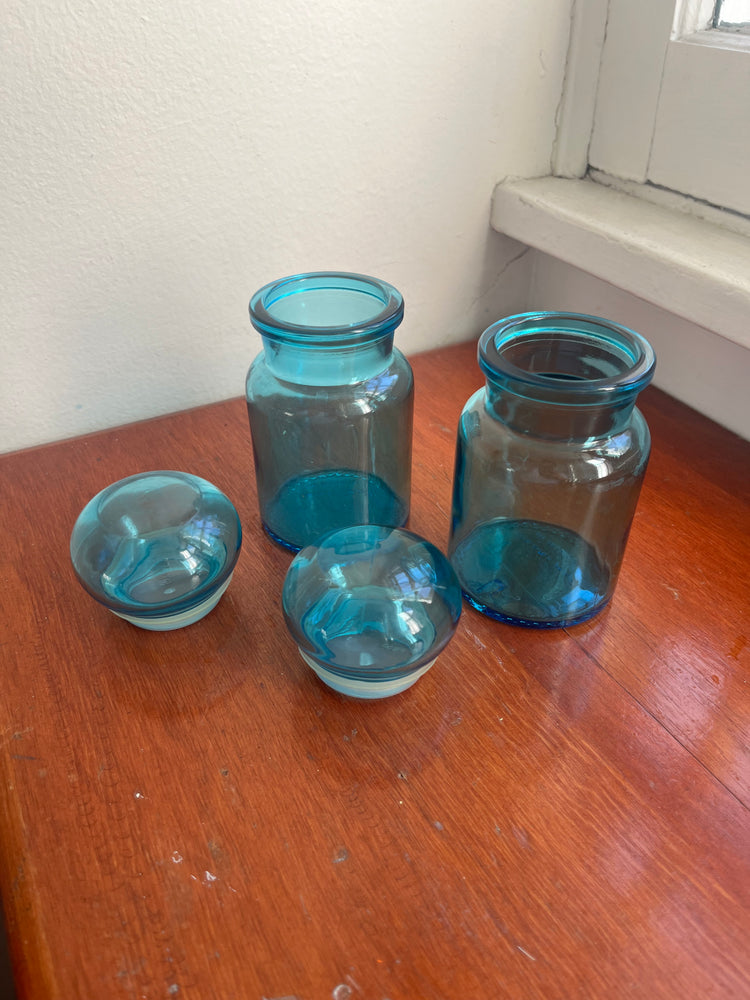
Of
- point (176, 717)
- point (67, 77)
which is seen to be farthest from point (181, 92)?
point (176, 717)

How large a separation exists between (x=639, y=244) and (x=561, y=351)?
240 mm

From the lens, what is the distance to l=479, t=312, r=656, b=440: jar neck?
452 mm

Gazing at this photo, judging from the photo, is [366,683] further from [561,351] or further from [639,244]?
[639,244]

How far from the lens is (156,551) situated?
20.6 inches

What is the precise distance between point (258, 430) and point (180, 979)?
1.15 ft

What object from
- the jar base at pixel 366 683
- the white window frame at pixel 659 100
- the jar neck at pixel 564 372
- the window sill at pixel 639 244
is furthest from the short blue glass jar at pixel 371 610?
the white window frame at pixel 659 100

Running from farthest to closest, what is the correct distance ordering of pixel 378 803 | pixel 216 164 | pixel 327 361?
pixel 216 164 < pixel 327 361 < pixel 378 803

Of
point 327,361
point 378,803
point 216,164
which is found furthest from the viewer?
point 216,164

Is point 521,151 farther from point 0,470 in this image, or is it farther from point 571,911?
point 571,911

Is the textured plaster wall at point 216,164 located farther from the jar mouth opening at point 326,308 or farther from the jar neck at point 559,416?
the jar neck at point 559,416

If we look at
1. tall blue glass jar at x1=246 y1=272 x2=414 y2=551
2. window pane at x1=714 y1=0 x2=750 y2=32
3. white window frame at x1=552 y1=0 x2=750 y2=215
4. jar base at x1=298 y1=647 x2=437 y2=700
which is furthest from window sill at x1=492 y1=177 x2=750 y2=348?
jar base at x1=298 y1=647 x2=437 y2=700

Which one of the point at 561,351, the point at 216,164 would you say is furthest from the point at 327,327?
the point at 216,164

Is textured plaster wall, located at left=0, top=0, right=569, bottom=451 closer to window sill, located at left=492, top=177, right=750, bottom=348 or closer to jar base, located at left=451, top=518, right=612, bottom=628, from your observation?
window sill, located at left=492, top=177, right=750, bottom=348

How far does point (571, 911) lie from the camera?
1.27 feet
